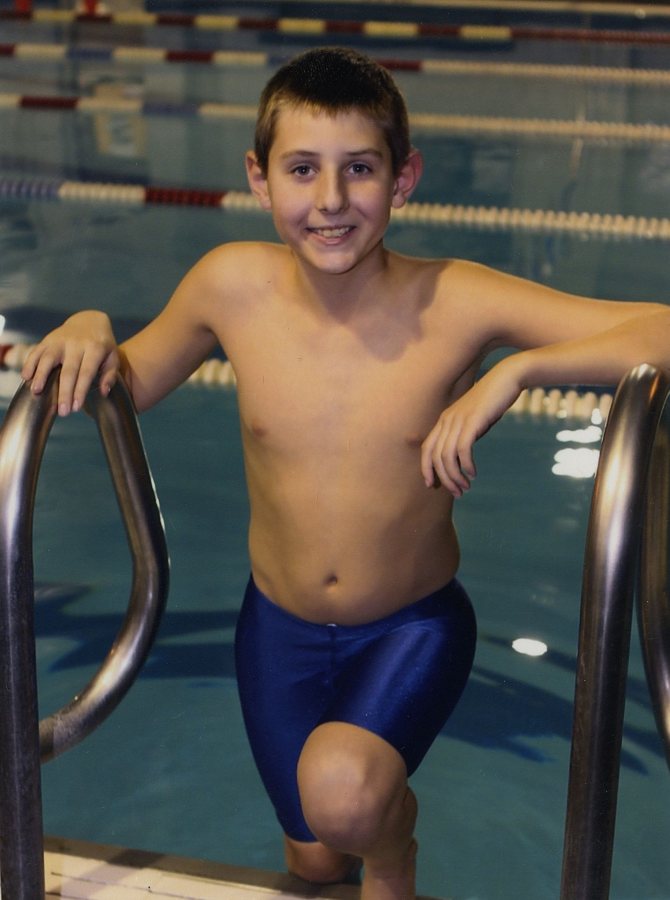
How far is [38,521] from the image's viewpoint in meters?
3.65

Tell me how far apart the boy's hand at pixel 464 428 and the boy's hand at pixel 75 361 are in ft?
1.34

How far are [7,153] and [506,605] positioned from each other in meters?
5.38

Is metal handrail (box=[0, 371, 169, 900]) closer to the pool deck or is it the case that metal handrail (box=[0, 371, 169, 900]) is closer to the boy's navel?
the pool deck

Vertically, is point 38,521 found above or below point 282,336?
below

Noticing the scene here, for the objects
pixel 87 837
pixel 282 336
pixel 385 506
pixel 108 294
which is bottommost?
pixel 87 837

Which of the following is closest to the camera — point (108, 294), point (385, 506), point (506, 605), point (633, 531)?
point (633, 531)

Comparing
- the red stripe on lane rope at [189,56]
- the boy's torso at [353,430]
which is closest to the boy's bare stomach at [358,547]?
the boy's torso at [353,430]

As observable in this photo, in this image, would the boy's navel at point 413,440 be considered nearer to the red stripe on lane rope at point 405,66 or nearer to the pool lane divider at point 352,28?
the red stripe on lane rope at point 405,66

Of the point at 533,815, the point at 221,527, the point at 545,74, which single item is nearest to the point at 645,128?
the point at 545,74

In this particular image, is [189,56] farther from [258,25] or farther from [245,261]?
[245,261]

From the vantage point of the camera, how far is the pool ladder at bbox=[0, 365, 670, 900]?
135 cm

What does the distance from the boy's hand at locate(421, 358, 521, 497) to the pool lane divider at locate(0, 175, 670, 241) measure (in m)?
4.59

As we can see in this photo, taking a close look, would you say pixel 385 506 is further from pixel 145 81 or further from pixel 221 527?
pixel 145 81

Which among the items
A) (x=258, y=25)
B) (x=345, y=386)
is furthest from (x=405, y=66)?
(x=345, y=386)
